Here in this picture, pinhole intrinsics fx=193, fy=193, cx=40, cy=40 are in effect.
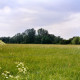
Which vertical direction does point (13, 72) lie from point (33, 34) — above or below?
below

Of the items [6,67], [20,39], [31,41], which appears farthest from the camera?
[31,41]

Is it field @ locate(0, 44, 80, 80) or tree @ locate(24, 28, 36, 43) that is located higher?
tree @ locate(24, 28, 36, 43)

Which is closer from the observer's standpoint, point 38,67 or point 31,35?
point 38,67

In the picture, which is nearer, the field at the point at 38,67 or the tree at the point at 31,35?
the field at the point at 38,67

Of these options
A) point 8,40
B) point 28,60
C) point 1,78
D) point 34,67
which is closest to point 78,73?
point 34,67

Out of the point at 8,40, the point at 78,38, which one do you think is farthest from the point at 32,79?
the point at 78,38

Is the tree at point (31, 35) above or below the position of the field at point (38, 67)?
above

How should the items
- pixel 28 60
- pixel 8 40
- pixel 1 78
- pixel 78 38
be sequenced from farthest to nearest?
1. pixel 78 38
2. pixel 8 40
3. pixel 28 60
4. pixel 1 78

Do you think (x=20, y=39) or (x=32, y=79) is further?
(x=20, y=39)

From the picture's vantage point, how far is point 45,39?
60.7m

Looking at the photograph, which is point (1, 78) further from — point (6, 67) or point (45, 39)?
point (45, 39)

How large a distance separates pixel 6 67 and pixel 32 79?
2.69 meters

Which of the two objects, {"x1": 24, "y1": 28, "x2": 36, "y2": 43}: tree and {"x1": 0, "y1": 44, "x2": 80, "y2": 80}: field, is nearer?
{"x1": 0, "y1": 44, "x2": 80, "y2": 80}: field

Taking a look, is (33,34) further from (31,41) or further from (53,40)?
(53,40)
